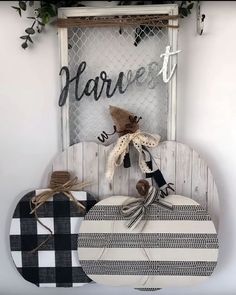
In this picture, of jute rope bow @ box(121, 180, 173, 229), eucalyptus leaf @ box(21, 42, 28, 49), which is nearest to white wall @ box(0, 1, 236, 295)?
eucalyptus leaf @ box(21, 42, 28, 49)

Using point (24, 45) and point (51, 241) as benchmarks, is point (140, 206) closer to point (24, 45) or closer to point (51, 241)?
point (51, 241)

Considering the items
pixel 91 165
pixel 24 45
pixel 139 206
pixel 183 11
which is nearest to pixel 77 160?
pixel 91 165

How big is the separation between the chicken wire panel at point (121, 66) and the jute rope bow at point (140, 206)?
134 millimetres

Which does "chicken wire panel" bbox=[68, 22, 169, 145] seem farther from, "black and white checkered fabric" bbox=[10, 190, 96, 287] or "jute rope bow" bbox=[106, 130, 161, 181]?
"black and white checkered fabric" bbox=[10, 190, 96, 287]

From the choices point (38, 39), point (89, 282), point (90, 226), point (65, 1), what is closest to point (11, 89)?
point (38, 39)

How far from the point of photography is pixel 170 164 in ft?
3.05

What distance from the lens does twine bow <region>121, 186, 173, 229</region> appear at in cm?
91

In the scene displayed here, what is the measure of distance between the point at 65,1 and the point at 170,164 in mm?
419

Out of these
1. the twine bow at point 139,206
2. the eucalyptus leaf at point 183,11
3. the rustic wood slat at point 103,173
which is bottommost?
the twine bow at point 139,206

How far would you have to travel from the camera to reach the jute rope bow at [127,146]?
0.90 meters

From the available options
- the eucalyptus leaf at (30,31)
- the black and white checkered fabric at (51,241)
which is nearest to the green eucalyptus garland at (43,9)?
the eucalyptus leaf at (30,31)

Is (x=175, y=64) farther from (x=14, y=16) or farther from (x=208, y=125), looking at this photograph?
(x=14, y=16)

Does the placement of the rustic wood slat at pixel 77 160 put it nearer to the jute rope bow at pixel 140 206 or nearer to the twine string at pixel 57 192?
the twine string at pixel 57 192

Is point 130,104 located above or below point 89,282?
above
